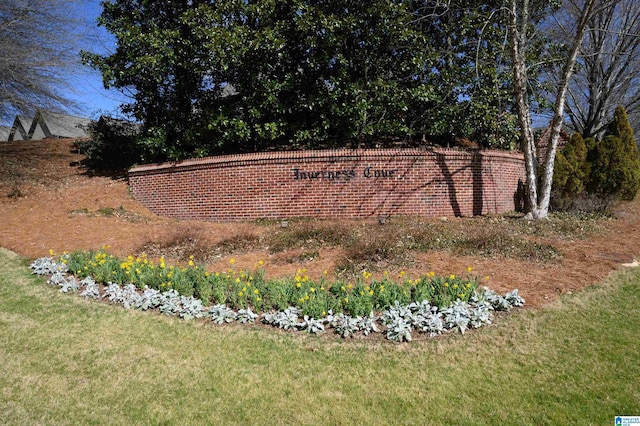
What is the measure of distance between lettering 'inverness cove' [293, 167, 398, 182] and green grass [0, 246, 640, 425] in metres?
5.18

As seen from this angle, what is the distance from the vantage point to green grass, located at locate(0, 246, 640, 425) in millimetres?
3174

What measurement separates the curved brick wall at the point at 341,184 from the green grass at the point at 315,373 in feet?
16.1

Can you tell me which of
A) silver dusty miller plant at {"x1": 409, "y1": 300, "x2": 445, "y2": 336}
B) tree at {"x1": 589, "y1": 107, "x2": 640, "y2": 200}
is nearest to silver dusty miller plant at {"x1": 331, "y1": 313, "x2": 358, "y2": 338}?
silver dusty miller plant at {"x1": 409, "y1": 300, "x2": 445, "y2": 336}

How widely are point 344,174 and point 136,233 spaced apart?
4.77m

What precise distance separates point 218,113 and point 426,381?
30.0 feet

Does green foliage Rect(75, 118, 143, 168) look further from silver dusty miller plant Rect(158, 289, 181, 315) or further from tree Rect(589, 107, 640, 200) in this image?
tree Rect(589, 107, 640, 200)

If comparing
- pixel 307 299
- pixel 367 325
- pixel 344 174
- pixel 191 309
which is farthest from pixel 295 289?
pixel 344 174

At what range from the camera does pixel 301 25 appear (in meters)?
9.70

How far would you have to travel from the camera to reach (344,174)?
369 inches

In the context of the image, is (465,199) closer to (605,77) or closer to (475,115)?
(475,115)

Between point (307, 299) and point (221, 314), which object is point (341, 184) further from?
point (221, 314)

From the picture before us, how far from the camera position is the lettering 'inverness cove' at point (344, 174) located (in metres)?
9.37

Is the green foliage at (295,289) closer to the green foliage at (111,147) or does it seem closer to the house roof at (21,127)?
the green foliage at (111,147)

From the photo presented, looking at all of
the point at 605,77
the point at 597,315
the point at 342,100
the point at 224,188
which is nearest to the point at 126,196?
the point at 224,188
